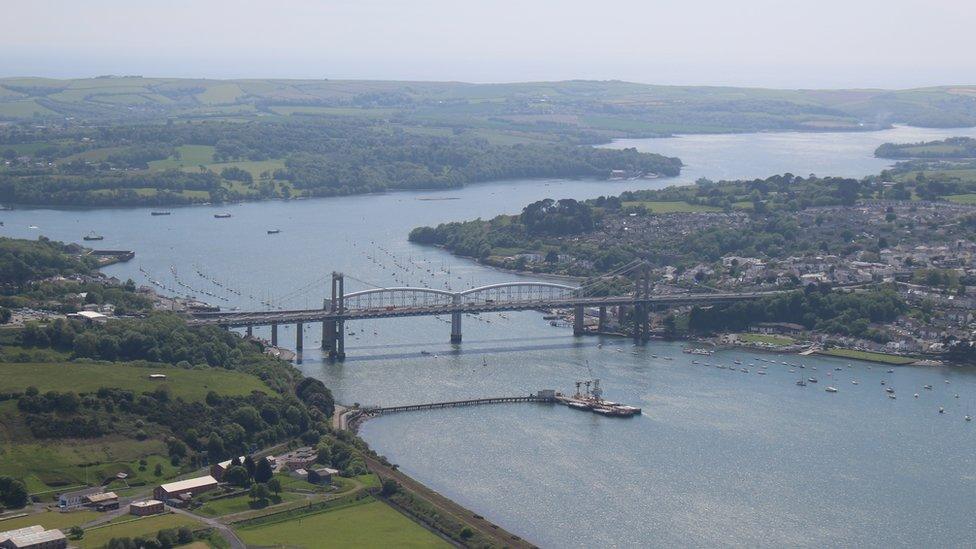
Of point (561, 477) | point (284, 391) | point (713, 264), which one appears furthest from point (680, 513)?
point (713, 264)

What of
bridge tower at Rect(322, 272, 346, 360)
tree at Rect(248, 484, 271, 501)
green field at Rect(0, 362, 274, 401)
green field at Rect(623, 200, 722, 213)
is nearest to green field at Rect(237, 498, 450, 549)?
tree at Rect(248, 484, 271, 501)

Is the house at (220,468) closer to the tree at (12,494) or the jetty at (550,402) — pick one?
the tree at (12,494)

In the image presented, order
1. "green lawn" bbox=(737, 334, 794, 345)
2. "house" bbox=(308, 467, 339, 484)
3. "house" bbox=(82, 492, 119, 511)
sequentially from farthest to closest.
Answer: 1. "green lawn" bbox=(737, 334, 794, 345)
2. "house" bbox=(308, 467, 339, 484)
3. "house" bbox=(82, 492, 119, 511)

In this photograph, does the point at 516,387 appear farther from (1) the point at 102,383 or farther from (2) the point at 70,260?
(2) the point at 70,260

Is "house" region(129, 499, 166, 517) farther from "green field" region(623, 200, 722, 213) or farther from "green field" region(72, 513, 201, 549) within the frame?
"green field" region(623, 200, 722, 213)

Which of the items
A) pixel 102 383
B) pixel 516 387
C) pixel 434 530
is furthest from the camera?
pixel 516 387

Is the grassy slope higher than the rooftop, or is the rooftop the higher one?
the grassy slope
